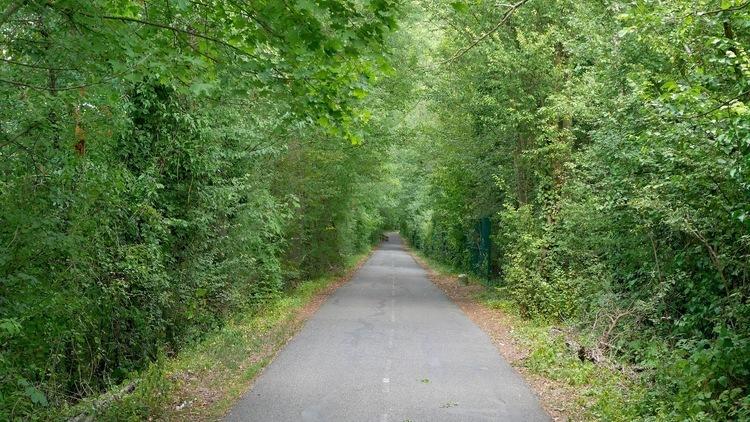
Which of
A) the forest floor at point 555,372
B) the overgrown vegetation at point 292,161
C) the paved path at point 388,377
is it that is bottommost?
the paved path at point 388,377

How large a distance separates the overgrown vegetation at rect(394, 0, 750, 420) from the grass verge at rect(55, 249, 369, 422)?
5.55 metres

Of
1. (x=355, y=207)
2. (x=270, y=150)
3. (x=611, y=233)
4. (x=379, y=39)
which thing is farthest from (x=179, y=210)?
(x=355, y=207)

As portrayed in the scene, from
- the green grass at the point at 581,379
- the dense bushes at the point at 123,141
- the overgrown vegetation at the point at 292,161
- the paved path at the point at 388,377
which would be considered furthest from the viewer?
the paved path at the point at 388,377

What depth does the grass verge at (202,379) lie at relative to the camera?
7.09m

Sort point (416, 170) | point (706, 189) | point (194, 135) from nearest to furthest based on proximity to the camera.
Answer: point (706, 189) < point (194, 135) < point (416, 170)

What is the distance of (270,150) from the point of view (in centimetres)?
1374

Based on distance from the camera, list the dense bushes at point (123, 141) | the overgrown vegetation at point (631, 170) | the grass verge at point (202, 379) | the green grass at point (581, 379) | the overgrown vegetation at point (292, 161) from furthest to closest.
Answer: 1. the green grass at point (581, 379)
2. the grass verge at point (202, 379)
3. the overgrown vegetation at point (631, 170)
4. the overgrown vegetation at point (292, 161)
5. the dense bushes at point (123, 141)

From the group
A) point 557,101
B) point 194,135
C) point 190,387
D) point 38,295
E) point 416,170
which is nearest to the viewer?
point 38,295

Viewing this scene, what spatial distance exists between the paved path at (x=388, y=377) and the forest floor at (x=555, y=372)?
27 centimetres

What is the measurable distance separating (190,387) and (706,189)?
7.52 metres

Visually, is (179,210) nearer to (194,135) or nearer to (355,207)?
(194,135)

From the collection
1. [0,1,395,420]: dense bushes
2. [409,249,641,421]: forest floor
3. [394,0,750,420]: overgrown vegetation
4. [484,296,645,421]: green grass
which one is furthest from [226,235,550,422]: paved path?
[0,1,395,420]: dense bushes

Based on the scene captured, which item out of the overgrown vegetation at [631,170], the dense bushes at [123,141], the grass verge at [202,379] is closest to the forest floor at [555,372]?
the overgrown vegetation at [631,170]

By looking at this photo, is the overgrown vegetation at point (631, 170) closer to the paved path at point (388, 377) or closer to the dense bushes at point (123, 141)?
the dense bushes at point (123, 141)
